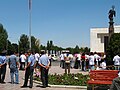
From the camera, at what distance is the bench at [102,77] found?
40.1 ft

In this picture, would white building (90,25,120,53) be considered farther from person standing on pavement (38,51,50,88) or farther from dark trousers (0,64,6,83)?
person standing on pavement (38,51,50,88)

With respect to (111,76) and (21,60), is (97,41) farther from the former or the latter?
(111,76)

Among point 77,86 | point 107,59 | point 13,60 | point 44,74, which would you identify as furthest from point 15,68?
point 107,59

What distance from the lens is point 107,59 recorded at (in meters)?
23.0

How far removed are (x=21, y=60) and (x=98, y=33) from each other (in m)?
37.6

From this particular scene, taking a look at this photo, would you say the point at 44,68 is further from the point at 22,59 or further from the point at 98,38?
the point at 98,38

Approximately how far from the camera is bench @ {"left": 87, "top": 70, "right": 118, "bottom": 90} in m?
12.2

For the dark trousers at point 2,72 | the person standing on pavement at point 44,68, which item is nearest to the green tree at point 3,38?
the dark trousers at point 2,72

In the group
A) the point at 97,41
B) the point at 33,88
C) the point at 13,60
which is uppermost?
the point at 97,41

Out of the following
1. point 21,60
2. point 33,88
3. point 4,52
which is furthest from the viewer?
point 21,60

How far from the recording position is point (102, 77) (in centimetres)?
1247

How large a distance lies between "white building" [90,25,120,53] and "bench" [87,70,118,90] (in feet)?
147

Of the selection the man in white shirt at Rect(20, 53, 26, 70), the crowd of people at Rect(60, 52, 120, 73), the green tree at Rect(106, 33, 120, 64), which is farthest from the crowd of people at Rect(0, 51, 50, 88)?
the man in white shirt at Rect(20, 53, 26, 70)

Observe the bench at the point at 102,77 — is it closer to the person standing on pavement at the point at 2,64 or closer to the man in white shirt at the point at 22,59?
the person standing on pavement at the point at 2,64
